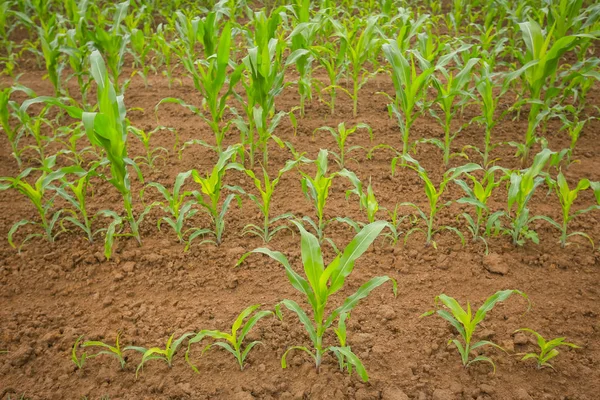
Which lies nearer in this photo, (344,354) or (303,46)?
(344,354)

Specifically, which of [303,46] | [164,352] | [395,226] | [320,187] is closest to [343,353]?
[164,352]

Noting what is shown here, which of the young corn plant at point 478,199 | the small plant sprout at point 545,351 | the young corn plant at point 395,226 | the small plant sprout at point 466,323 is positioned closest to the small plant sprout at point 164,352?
the small plant sprout at point 466,323

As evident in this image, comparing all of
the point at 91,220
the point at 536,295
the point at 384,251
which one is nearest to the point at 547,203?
the point at 536,295

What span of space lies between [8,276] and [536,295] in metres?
2.87

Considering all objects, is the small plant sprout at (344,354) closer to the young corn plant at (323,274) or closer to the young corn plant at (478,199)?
the young corn plant at (323,274)

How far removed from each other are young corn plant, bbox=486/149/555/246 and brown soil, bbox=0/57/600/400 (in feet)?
0.27

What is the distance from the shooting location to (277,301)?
2.61 metres

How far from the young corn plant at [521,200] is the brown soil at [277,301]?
8cm

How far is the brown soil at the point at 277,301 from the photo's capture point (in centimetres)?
219

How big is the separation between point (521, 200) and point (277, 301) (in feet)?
4.70

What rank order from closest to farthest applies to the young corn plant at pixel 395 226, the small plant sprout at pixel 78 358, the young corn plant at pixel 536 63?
the small plant sprout at pixel 78 358
the young corn plant at pixel 395 226
the young corn plant at pixel 536 63

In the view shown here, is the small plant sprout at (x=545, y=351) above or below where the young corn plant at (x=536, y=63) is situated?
below

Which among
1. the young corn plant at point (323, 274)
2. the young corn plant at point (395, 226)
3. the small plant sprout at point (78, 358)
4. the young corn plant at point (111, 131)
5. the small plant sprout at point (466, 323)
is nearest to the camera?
the young corn plant at point (323, 274)

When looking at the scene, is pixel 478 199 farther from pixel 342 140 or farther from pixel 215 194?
pixel 215 194
